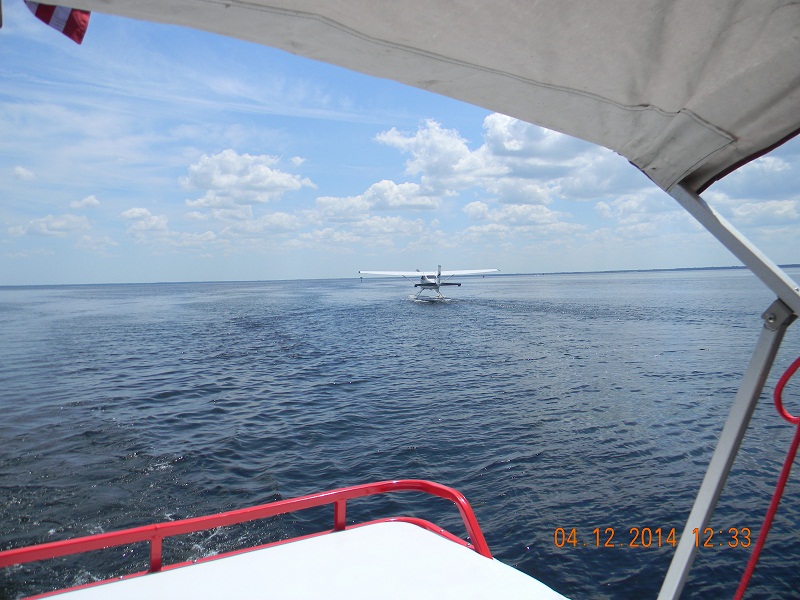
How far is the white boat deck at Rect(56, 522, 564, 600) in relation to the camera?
11.8 feet

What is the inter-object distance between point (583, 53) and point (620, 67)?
181 millimetres

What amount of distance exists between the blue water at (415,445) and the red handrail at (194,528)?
5.49m

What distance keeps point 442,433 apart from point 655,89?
588 inches

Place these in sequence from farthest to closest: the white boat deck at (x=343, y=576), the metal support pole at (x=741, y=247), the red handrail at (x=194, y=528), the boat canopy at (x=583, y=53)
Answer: the white boat deck at (x=343, y=576) → the red handrail at (x=194, y=528) → the metal support pole at (x=741, y=247) → the boat canopy at (x=583, y=53)

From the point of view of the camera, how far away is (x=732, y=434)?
2584 mm

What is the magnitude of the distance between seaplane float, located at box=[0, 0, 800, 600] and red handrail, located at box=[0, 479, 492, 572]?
0.04 m

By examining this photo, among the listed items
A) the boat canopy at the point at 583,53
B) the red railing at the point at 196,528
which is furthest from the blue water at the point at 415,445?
the boat canopy at the point at 583,53

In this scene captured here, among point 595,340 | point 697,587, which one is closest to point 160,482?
point 697,587

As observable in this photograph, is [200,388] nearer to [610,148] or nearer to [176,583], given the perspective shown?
[176,583]

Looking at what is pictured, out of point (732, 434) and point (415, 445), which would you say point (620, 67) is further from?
point (415, 445)

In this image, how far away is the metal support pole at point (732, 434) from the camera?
249cm
